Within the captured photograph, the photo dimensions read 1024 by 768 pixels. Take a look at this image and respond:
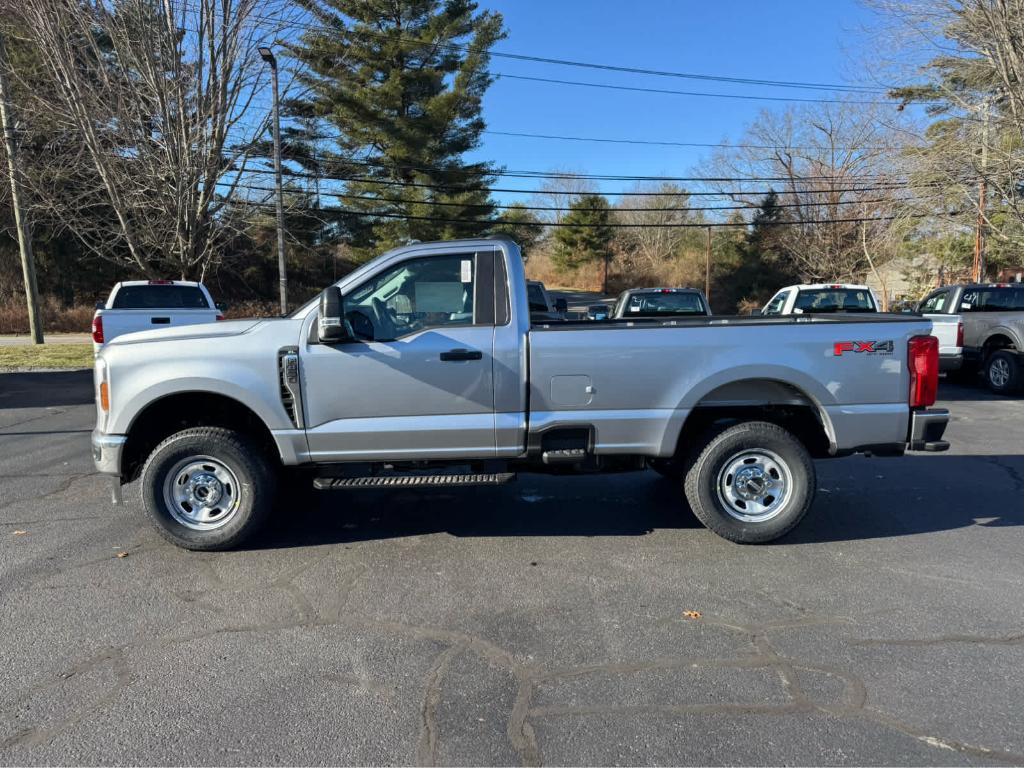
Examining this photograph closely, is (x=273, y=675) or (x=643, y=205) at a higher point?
(x=643, y=205)

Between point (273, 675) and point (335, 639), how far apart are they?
1.27 feet

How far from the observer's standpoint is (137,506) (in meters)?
5.65

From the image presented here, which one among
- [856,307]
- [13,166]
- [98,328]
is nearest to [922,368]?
[856,307]

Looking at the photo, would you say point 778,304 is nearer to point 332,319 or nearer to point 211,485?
point 332,319

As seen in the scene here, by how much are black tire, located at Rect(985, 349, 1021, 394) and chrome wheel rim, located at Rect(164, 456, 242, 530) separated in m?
11.9

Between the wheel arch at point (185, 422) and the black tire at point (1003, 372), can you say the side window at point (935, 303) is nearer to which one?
the black tire at point (1003, 372)

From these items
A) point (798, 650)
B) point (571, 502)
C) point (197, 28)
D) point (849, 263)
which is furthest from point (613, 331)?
point (849, 263)

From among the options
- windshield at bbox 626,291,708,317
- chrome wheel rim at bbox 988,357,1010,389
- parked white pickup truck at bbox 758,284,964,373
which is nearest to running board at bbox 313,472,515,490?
windshield at bbox 626,291,708,317

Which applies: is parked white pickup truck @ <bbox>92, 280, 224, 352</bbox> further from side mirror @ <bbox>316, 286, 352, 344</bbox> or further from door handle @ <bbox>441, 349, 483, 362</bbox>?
door handle @ <bbox>441, 349, 483, 362</bbox>

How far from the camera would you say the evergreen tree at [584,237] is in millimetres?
50906

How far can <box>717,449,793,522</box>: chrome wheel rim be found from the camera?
4.70 metres

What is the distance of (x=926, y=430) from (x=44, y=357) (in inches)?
722

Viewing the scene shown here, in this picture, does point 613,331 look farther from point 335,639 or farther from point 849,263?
point 849,263

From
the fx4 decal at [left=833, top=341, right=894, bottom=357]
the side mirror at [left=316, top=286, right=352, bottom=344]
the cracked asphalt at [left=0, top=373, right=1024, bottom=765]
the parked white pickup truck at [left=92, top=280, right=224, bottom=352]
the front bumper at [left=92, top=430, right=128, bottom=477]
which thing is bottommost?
the cracked asphalt at [left=0, top=373, right=1024, bottom=765]
